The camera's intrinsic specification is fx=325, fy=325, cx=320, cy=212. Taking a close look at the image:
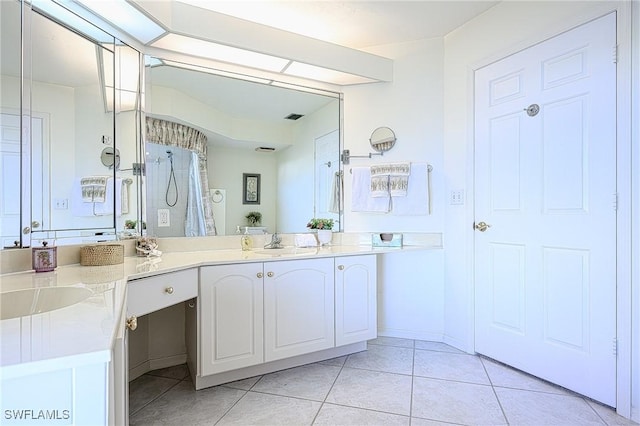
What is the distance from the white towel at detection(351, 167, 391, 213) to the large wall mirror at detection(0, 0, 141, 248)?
1.59m

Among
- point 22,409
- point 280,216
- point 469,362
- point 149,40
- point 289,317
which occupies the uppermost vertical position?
point 149,40

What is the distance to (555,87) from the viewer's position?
1935 mm

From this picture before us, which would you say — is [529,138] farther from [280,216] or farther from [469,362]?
[280,216]

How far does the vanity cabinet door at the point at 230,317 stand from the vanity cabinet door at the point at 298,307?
69 millimetres

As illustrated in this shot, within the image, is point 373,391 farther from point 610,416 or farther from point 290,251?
point 610,416

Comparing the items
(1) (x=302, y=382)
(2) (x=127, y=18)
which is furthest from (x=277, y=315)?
(2) (x=127, y=18)

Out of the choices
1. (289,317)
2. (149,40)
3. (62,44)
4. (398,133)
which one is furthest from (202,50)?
(289,317)

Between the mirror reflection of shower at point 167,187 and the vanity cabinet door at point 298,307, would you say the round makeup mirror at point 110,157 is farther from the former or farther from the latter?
the vanity cabinet door at point 298,307

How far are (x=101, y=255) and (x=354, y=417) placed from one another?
1505mm

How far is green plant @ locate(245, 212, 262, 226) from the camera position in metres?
2.48

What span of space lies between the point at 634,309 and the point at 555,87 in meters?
1.27

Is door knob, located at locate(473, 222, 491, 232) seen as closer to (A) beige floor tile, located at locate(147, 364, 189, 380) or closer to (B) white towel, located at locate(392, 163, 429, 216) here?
(B) white towel, located at locate(392, 163, 429, 216)

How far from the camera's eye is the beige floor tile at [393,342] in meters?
2.59

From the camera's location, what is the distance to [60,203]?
1578 millimetres
